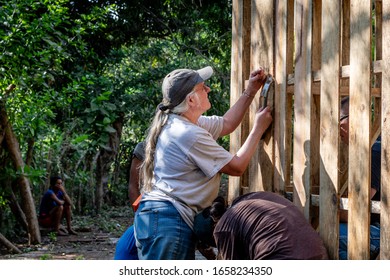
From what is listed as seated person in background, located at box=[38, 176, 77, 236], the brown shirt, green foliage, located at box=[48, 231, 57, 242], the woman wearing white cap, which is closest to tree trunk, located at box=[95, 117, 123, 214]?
seated person in background, located at box=[38, 176, 77, 236]

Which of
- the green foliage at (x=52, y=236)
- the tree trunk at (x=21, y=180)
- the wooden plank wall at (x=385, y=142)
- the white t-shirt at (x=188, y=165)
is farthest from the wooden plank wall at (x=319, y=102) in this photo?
the green foliage at (x=52, y=236)

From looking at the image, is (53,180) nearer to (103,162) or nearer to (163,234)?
(103,162)

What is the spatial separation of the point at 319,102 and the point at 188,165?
78 centimetres

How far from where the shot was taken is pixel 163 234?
11.1 ft

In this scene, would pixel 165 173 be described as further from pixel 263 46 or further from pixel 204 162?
pixel 263 46

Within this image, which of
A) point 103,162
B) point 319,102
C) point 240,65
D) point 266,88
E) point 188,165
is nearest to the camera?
point 319,102

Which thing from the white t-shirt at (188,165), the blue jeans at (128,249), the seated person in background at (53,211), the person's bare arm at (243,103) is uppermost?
the person's bare arm at (243,103)

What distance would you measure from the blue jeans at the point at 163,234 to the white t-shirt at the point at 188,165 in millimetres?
46

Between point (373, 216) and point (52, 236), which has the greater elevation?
point (373, 216)

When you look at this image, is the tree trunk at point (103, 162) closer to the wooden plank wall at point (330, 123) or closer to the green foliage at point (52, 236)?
the green foliage at point (52, 236)

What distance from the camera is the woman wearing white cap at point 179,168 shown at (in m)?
3.43

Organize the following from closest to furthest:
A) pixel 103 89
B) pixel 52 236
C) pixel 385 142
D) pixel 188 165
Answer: pixel 385 142 < pixel 188 165 < pixel 52 236 < pixel 103 89

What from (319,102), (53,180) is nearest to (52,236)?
(53,180)

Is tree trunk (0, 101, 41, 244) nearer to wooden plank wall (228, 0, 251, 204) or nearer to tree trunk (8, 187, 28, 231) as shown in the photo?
tree trunk (8, 187, 28, 231)
